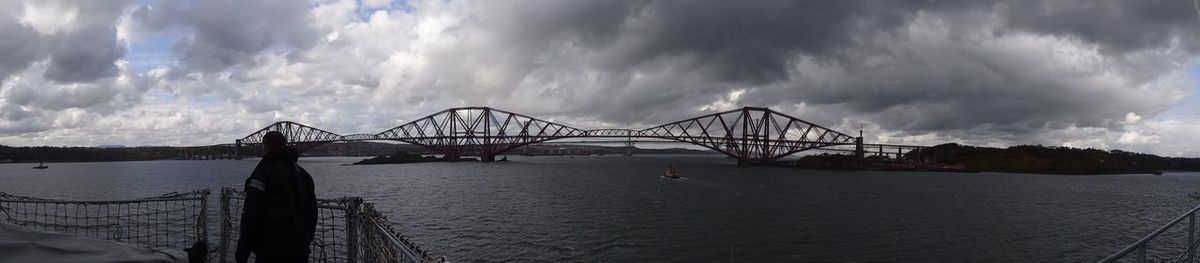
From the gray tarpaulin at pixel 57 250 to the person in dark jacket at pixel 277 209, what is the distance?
2.35 ft

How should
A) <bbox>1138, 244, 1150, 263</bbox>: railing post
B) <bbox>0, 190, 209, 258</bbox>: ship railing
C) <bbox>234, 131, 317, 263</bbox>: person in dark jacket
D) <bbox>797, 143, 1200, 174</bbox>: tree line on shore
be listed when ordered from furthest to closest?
<bbox>797, 143, 1200, 174</bbox>: tree line on shore
<bbox>0, 190, 209, 258</bbox>: ship railing
<bbox>234, 131, 317, 263</bbox>: person in dark jacket
<bbox>1138, 244, 1150, 263</bbox>: railing post

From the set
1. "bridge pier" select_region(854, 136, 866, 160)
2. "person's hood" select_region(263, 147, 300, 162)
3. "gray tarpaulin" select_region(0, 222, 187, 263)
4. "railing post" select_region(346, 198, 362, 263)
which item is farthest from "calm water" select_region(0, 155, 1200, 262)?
"bridge pier" select_region(854, 136, 866, 160)

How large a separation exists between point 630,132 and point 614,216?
5368 inches

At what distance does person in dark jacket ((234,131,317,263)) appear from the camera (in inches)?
199

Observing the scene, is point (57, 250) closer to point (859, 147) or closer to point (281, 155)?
point (281, 155)

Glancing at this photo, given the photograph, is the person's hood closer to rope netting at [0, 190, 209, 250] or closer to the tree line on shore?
rope netting at [0, 190, 209, 250]

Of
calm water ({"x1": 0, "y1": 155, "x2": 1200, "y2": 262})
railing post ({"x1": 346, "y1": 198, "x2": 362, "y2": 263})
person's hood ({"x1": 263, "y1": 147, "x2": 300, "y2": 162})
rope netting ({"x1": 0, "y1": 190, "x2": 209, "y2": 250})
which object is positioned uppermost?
person's hood ({"x1": 263, "y1": 147, "x2": 300, "y2": 162})

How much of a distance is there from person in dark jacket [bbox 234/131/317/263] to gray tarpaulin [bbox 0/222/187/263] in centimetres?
72

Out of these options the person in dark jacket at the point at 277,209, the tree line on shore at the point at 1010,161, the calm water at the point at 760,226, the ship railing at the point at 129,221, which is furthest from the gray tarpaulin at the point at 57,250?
the tree line on shore at the point at 1010,161

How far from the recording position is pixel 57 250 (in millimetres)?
4594

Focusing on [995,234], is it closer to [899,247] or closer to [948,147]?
[899,247]

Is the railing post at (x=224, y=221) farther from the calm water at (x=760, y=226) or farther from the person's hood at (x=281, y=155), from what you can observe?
the calm water at (x=760, y=226)

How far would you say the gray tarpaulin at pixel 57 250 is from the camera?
4.39 meters

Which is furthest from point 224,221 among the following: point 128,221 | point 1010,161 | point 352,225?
point 1010,161
